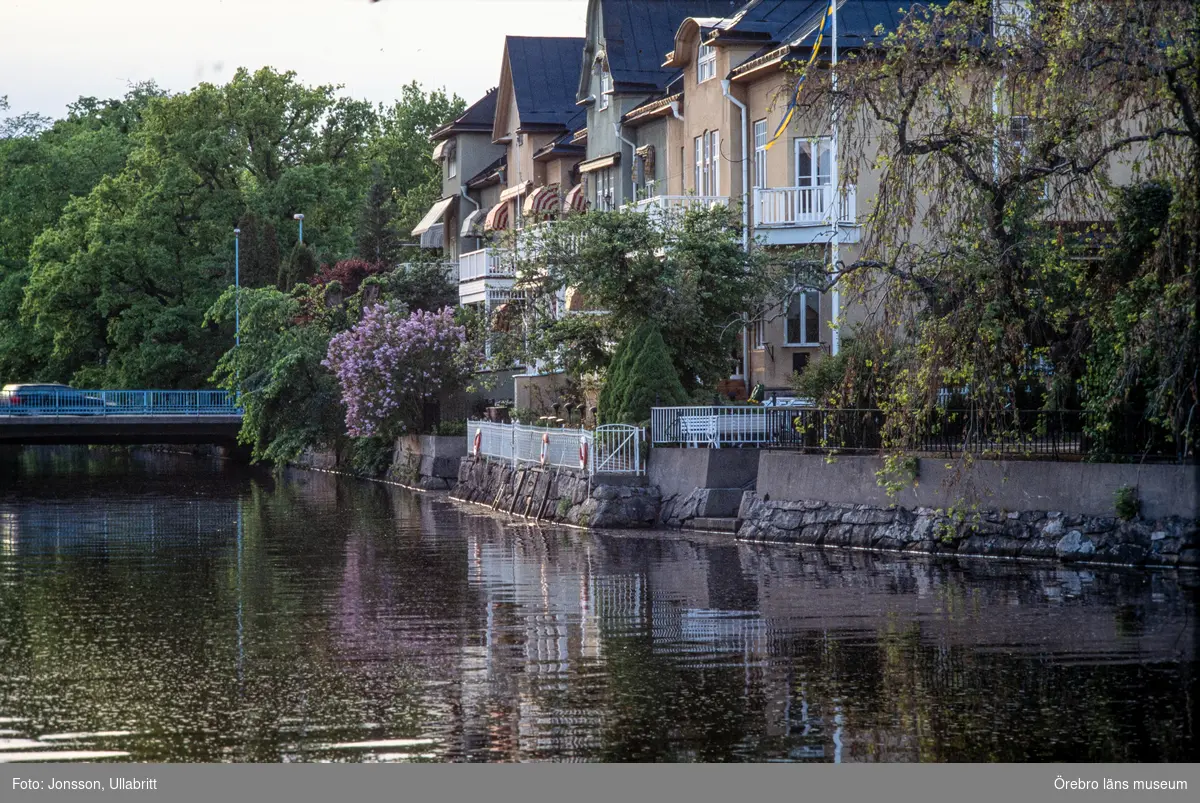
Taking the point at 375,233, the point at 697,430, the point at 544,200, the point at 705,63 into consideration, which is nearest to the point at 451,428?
the point at 544,200

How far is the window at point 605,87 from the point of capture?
49.5 metres

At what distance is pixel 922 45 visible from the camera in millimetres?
24266

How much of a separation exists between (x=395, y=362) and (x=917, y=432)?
88.1 ft

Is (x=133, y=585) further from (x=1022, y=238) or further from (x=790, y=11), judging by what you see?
(x=790, y=11)

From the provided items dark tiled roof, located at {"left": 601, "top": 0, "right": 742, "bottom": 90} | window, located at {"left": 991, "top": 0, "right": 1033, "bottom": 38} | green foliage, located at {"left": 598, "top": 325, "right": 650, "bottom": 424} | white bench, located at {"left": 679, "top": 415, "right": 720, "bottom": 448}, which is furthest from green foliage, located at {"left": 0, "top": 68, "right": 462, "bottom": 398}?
window, located at {"left": 991, "top": 0, "right": 1033, "bottom": 38}

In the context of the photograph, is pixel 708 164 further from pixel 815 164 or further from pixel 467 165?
pixel 467 165

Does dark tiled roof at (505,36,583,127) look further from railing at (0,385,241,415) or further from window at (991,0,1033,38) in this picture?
window at (991,0,1033,38)

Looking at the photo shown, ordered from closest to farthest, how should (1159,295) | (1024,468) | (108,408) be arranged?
(1159,295), (1024,468), (108,408)

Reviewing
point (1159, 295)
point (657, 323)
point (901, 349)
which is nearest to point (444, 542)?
point (657, 323)

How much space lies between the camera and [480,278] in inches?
2142

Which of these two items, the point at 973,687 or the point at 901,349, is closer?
the point at 973,687

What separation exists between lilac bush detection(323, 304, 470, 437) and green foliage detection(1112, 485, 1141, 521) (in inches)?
1112

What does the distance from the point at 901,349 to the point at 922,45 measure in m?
4.29

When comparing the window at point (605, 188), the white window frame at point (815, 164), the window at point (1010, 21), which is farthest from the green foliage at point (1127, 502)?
the window at point (605, 188)
